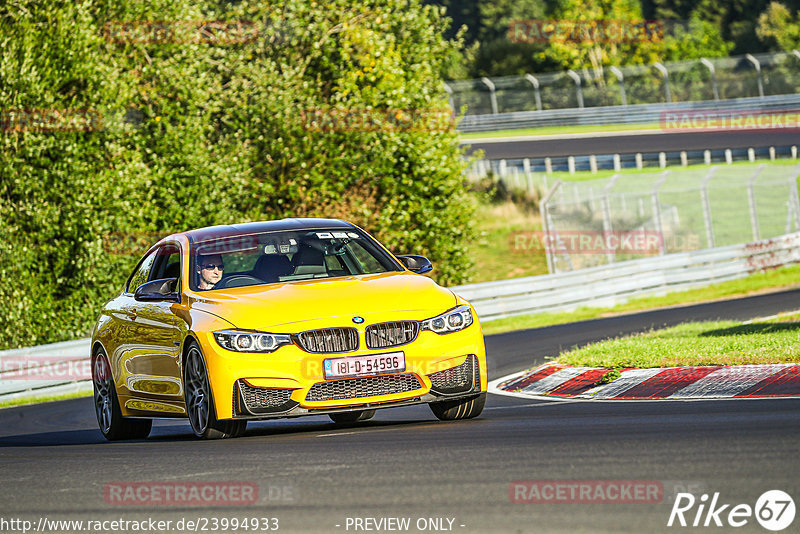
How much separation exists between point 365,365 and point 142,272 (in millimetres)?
3327

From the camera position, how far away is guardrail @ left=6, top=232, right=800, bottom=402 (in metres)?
18.0

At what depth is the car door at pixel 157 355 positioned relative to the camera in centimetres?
929

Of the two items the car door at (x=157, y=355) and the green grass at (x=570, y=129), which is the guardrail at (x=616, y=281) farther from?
the green grass at (x=570, y=129)

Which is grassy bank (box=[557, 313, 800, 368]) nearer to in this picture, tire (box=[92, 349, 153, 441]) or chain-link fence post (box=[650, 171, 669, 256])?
tire (box=[92, 349, 153, 441])

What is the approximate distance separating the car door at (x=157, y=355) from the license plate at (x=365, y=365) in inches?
50.1

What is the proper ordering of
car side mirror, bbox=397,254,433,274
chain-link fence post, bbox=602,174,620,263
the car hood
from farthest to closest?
chain-link fence post, bbox=602,174,620,263
car side mirror, bbox=397,254,433,274
the car hood

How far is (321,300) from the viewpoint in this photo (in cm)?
869

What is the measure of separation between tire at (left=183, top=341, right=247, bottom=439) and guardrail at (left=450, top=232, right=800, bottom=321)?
45.0ft

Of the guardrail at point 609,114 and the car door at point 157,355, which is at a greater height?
the car door at point 157,355
